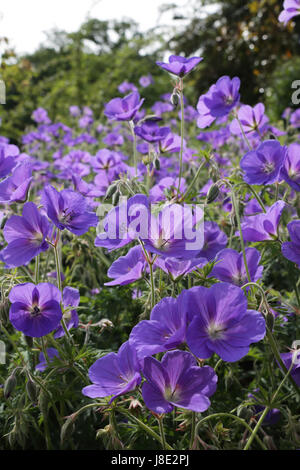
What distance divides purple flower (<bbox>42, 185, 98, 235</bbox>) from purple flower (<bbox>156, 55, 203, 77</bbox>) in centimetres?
64

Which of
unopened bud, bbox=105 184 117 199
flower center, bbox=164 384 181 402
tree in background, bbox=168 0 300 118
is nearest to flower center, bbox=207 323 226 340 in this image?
flower center, bbox=164 384 181 402

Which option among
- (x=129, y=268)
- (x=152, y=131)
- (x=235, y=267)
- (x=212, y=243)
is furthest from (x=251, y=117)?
(x=129, y=268)

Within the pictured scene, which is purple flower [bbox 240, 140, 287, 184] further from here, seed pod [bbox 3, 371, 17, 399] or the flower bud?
seed pod [bbox 3, 371, 17, 399]

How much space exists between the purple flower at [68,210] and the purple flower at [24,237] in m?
0.04

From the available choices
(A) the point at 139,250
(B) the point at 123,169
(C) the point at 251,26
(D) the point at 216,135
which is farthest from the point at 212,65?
(A) the point at 139,250

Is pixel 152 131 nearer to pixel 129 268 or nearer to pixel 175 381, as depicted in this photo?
pixel 129 268

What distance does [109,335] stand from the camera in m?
1.84

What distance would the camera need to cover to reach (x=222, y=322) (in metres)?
1.05

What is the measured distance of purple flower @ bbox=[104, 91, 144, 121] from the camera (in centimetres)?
192

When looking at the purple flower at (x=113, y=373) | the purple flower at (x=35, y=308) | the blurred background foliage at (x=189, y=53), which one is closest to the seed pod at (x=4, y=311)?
the purple flower at (x=35, y=308)

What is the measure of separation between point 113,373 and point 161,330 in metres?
0.17

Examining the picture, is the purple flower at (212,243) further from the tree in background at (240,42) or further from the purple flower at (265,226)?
the tree in background at (240,42)
